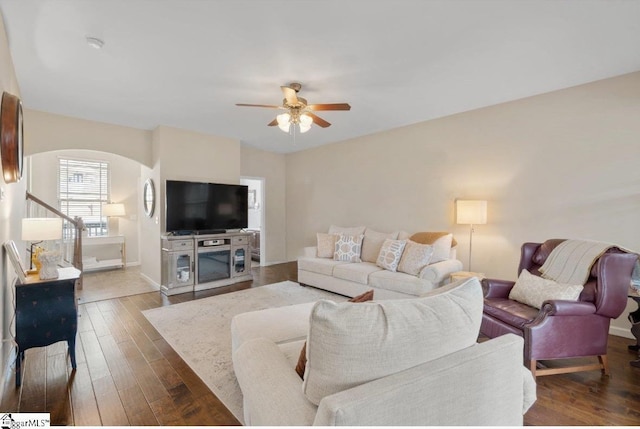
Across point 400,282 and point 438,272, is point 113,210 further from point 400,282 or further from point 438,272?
point 438,272

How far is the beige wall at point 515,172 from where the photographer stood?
3006mm

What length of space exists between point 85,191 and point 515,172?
8.04 m

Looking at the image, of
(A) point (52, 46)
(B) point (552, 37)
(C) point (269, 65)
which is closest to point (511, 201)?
(B) point (552, 37)

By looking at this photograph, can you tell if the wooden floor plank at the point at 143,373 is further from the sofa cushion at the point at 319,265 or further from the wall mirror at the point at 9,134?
the sofa cushion at the point at 319,265

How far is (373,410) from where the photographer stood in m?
0.86

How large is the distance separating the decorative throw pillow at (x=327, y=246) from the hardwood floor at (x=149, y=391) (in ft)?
9.01

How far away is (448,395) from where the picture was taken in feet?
3.33

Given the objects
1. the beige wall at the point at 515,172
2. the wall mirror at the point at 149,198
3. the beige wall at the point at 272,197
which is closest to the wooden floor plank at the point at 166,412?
the wall mirror at the point at 149,198

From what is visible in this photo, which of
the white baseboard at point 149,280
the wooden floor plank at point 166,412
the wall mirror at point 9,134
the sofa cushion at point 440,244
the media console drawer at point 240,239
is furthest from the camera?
the media console drawer at point 240,239

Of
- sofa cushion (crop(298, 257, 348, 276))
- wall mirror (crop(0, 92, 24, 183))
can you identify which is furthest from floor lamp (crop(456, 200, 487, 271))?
wall mirror (crop(0, 92, 24, 183))

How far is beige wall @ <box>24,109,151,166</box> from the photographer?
3.96 metres

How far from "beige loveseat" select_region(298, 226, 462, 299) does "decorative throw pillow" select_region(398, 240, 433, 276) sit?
0.17ft

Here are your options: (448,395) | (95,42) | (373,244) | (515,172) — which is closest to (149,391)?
(448,395)

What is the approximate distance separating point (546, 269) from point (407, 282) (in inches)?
55.8
